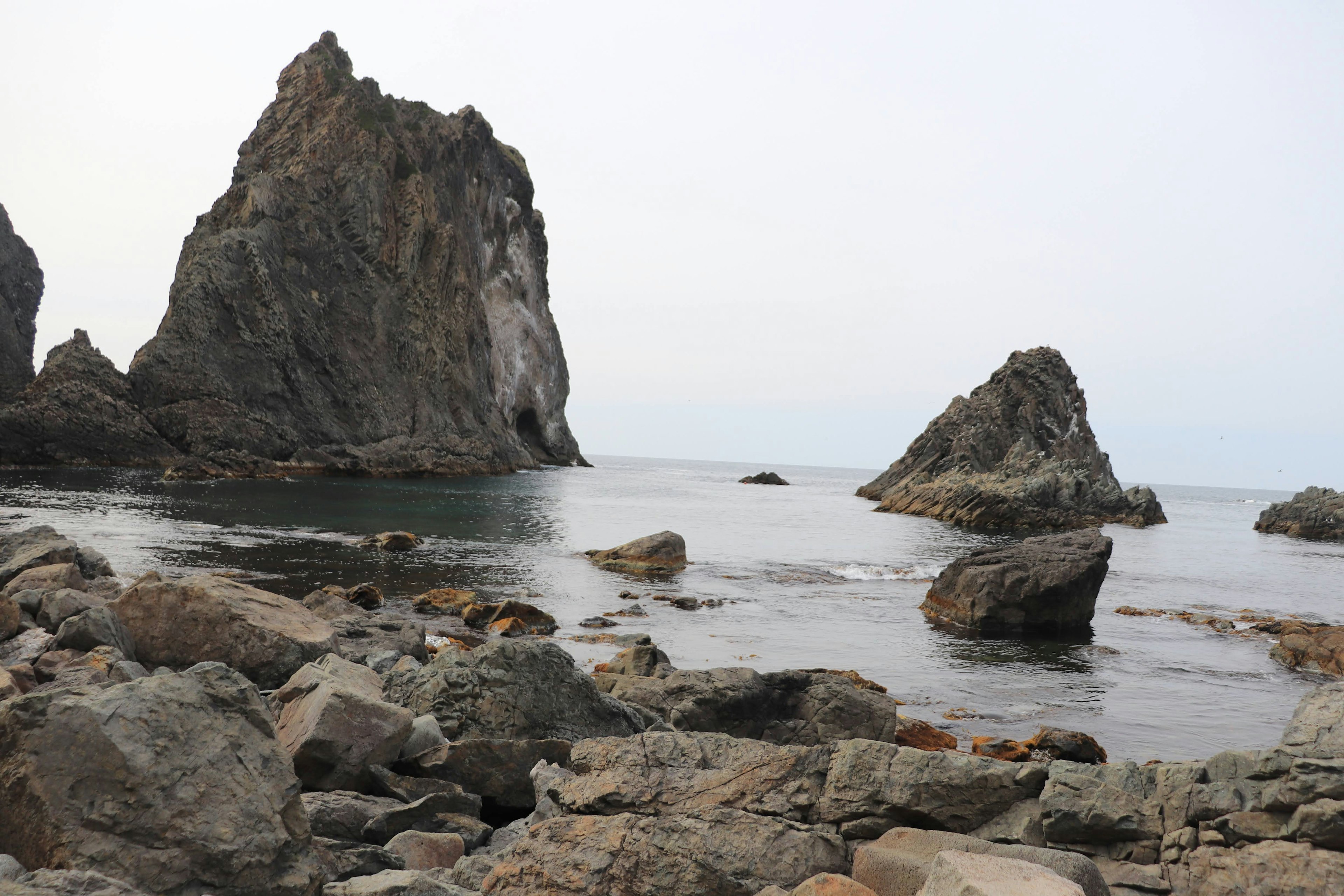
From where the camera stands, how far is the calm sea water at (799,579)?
43.9 feet

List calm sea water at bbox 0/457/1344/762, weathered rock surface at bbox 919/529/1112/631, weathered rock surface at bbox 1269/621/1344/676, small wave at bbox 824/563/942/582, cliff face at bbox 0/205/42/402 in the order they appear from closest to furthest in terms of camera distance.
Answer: calm sea water at bbox 0/457/1344/762 < weathered rock surface at bbox 1269/621/1344/676 < weathered rock surface at bbox 919/529/1112/631 < small wave at bbox 824/563/942/582 < cliff face at bbox 0/205/42/402

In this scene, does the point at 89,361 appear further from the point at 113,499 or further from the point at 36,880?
the point at 36,880

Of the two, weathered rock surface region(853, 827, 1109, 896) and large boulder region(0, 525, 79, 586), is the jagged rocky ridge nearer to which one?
large boulder region(0, 525, 79, 586)

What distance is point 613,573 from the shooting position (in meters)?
25.4

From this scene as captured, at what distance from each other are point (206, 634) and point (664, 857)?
22.0ft

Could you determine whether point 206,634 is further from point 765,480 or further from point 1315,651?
point 765,480

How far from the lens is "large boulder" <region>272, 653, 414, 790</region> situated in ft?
19.0

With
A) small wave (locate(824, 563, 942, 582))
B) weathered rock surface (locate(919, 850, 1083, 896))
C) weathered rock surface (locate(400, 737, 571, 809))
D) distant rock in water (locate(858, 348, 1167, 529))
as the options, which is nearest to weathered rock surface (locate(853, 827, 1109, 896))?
weathered rock surface (locate(919, 850, 1083, 896))

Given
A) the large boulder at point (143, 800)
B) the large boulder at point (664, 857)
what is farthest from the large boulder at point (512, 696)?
the large boulder at point (143, 800)

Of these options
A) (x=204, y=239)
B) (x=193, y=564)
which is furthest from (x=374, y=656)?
(x=204, y=239)

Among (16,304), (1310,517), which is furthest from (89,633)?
(16,304)

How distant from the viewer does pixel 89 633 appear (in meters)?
8.18

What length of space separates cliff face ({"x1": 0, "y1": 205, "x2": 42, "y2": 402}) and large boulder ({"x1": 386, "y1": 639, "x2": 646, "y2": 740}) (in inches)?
3317

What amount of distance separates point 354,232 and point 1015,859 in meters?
85.5
